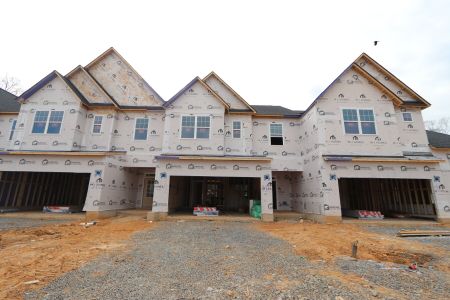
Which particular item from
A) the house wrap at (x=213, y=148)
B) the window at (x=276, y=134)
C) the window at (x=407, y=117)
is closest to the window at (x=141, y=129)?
the house wrap at (x=213, y=148)

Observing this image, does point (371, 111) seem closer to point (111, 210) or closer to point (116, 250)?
point (116, 250)

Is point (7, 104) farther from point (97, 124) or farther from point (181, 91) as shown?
point (181, 91)

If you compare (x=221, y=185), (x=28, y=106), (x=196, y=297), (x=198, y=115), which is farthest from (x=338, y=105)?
(x=28, y=106)

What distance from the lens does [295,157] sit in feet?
54.4

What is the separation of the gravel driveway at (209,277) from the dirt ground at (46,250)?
1.60 feet

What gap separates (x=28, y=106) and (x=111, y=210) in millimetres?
10104

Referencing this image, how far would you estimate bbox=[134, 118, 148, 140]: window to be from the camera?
657 inches

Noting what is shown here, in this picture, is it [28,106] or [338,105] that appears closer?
[338,105]

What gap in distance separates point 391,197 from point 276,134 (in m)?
10.2

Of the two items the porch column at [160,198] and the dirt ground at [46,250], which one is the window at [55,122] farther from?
the porch column at [160,198]

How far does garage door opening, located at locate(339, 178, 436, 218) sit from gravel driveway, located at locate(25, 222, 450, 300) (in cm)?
1226

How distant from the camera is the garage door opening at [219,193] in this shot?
60.7 ft

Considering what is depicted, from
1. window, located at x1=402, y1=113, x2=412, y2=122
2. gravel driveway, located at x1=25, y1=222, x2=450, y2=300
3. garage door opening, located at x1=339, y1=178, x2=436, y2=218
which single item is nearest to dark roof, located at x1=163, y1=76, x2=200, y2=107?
gravel driveway, located at x1=25, y1=222, x2=450, y2=300

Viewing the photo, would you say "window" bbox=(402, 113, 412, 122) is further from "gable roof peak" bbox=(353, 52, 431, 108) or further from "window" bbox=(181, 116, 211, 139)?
"window" bbox=(181, 116, 211, 139)
